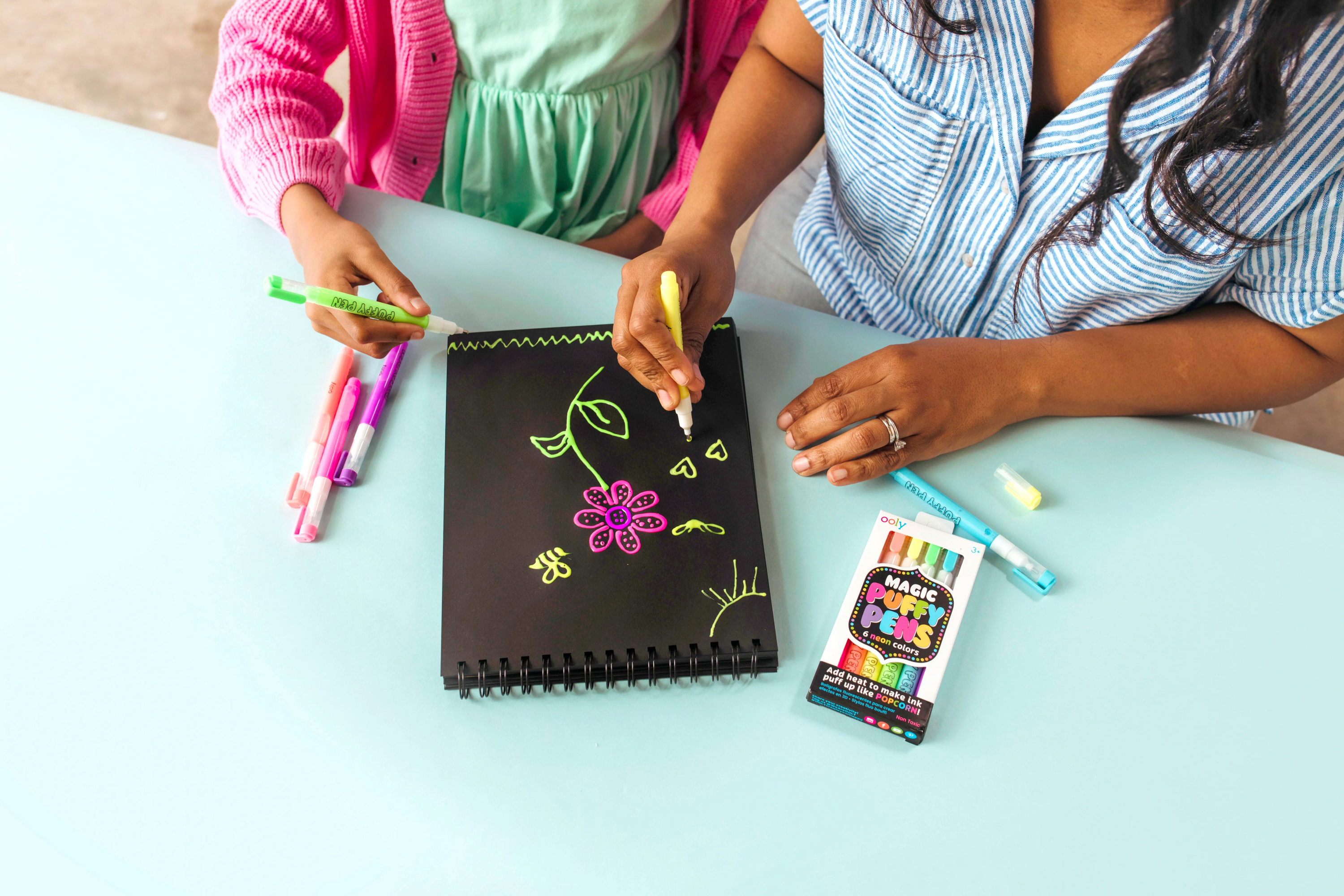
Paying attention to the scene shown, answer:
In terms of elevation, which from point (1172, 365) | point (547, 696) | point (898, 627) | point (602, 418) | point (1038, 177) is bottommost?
point (547, 696)

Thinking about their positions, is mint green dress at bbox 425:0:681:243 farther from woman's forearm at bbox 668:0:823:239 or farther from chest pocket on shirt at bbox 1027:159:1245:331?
chest pocket on shirt at bbox 1027:159:1245:331

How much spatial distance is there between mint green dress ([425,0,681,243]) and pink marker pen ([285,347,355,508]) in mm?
321

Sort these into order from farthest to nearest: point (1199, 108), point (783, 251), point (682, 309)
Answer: point (783, 251)
point (682, 309)
point (1199, 108)

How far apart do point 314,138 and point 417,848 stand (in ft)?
1.93

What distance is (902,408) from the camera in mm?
603

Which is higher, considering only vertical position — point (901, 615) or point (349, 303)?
point (349, 303)

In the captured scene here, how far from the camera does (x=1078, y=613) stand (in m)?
0.56

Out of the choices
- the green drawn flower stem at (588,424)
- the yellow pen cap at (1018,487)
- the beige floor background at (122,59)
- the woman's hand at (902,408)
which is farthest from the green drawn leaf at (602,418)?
the beige floor background at (122,59)

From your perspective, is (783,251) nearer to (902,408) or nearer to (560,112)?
(560,112)

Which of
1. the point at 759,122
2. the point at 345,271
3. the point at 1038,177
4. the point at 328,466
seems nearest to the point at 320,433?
the point at 328,466

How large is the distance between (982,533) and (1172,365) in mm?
219

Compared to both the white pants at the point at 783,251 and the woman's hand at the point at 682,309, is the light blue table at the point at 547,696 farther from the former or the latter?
the white pants at the point at 783,251

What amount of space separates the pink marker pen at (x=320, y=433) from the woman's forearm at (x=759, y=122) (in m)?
0.30

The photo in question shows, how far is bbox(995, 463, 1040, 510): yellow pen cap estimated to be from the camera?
1.96 ft
